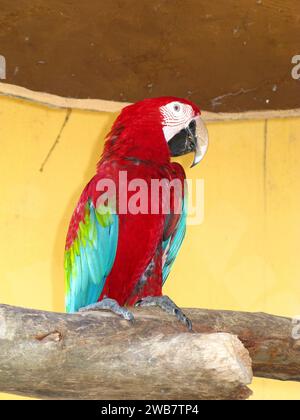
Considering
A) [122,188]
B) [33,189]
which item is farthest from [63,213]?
[122,188]

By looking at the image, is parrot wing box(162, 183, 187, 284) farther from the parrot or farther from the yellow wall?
the yellow wall

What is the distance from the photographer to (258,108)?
9.15ft

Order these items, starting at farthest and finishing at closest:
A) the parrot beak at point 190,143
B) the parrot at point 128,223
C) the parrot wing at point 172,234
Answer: the parrot beak at point 190,143 < the parrot wing at point 172,234 < the parrot at point 128,223

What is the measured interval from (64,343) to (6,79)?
4.70ft

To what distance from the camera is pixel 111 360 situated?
1.44 m

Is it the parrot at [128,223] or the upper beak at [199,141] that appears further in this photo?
the upper beak at [199,141]

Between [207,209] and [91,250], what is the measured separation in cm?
84

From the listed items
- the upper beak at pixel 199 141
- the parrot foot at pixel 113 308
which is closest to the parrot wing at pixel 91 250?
the parrot foot at pixel 113 308

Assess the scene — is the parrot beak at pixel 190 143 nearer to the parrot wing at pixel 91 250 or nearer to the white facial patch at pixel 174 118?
the white facial patch at pixel 174 118

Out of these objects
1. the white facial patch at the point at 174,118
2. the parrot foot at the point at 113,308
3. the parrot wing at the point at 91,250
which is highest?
the white facial patch at the point at 174,118

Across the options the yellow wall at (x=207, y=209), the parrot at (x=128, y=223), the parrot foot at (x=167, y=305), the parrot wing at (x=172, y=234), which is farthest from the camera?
the yellow wall at (x=207, y=209)

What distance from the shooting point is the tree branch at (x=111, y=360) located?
1.33 metres

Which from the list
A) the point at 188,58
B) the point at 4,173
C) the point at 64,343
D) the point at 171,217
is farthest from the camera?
the point at 4,173
